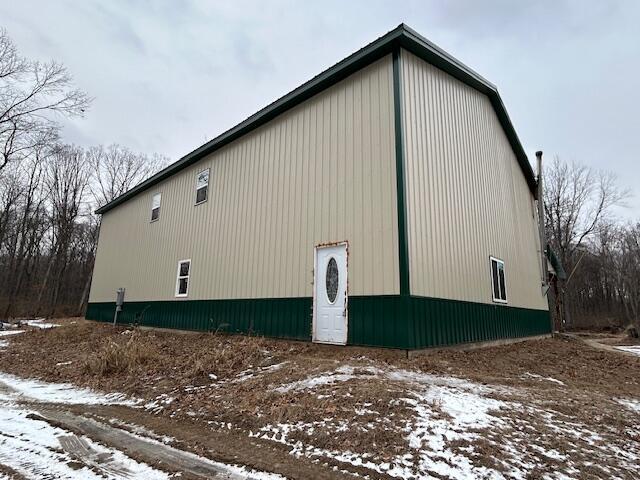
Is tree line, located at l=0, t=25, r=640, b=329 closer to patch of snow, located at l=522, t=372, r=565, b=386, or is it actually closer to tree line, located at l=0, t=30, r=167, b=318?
tree line, located at l=0, t=30, r=167, b=318

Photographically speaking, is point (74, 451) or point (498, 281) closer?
point (74, 451)

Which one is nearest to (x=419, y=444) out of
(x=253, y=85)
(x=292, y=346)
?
(x=292, y=346)

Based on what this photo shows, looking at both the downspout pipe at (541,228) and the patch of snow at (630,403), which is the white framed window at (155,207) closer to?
the patch of snow at (630,403)

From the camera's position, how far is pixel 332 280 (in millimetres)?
7617

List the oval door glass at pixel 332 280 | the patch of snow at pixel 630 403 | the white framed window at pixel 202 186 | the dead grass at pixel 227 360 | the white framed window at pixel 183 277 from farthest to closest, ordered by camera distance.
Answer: the white framed window at pixel 202 186 < the white framed window at pixel 183 277 < the oval door glass at pixel 332 280 < the dead grass at pixel 227 360 < the patch of snow at pixel 630 403

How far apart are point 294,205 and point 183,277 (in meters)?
5.70

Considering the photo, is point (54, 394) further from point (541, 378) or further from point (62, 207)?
point (62, 207)

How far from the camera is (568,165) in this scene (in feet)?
99.2

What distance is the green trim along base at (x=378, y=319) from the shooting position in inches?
255

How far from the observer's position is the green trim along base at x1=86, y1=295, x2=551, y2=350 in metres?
6.47

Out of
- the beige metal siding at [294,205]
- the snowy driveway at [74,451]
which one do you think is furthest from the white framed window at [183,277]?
the snowy driveway at [74,451]

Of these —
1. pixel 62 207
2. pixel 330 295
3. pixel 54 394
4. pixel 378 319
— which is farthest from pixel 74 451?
pixel 62 207

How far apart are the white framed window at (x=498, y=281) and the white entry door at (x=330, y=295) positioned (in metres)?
4.88

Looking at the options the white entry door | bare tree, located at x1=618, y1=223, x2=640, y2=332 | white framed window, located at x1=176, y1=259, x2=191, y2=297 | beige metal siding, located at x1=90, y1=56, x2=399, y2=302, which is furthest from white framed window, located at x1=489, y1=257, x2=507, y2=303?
bare tree, located at x1=618, y1=223, x2=640, y2=332
